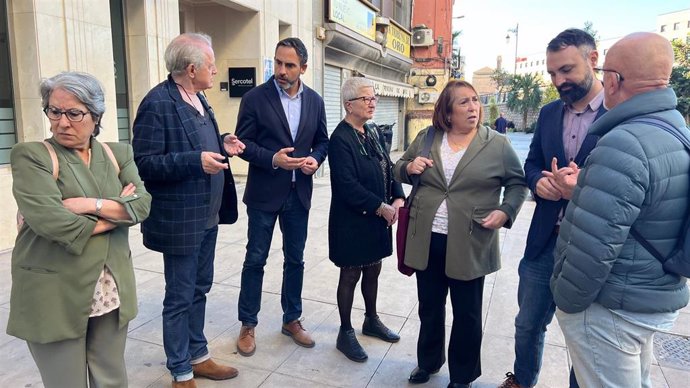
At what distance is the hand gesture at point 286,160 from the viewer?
126 inches

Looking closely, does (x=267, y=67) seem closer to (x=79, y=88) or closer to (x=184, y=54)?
(x=184, y=54)

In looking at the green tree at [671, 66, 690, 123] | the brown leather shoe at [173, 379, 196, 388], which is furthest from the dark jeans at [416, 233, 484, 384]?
the green tree at [671, 66, 690, 123]

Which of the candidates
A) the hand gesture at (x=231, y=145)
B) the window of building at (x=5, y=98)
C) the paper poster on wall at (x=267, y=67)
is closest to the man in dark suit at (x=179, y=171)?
the hand gesture at (x=231, y=145)

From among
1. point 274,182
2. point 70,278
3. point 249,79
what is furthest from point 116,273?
point 249,79

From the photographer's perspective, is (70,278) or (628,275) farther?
(70,278)

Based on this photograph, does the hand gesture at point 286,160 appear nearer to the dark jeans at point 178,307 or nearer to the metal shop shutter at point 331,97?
the dark jeans at point 178,307

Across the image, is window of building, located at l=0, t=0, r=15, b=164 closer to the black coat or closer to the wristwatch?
the black coat

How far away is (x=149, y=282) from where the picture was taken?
4676mm

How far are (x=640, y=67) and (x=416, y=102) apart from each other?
22.8m

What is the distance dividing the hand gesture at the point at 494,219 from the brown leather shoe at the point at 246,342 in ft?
5.91

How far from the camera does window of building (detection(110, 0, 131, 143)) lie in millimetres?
6879

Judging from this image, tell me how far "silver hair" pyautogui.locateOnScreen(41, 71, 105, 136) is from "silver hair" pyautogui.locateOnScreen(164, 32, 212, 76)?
2.29 ft

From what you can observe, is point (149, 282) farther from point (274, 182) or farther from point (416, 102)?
point (416, 102)

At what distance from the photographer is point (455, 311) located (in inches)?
115
